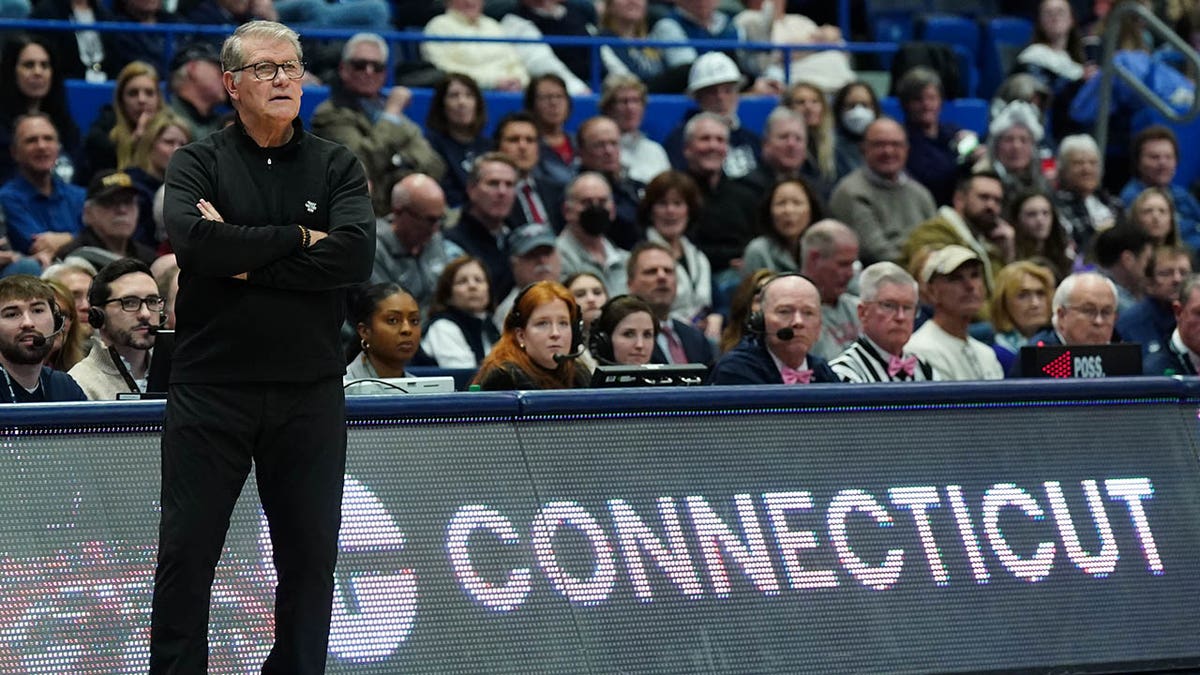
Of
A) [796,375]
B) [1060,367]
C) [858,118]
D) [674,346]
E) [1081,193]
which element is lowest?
[1081,193]

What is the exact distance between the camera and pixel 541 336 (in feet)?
28.2

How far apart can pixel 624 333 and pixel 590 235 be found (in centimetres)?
289

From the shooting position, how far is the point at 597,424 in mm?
6461

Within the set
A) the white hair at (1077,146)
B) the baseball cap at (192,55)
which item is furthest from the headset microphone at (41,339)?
the white hair at (1077,146)

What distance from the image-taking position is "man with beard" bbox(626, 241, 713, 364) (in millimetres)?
10680

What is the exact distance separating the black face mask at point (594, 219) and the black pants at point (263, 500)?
21.5ft

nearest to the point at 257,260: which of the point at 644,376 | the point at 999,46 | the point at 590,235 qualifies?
the point at 644,376

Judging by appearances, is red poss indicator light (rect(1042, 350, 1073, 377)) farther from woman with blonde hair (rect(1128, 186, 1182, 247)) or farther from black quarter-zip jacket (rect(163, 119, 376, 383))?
woman with blonde hair (rect(1128, 186, 1182, 247))

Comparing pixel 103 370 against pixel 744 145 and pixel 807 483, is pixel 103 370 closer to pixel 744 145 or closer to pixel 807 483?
pixel 807 483

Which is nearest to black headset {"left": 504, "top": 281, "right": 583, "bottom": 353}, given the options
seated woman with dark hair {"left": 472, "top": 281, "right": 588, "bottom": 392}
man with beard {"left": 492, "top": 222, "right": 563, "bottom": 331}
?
seated woman with dark hair {"left": 472, "top": 281, "right": 588, "bottom": 392}

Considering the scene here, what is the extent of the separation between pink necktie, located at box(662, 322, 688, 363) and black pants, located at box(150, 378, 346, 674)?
523 centimetres

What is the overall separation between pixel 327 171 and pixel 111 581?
137 cm

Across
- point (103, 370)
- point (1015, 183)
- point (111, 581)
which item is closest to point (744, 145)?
point (1015, 183)

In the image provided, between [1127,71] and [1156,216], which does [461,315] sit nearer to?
[1156,216]
